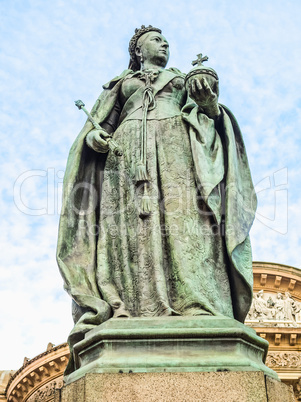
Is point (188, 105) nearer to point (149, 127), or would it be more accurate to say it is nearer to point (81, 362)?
point (149, 127)

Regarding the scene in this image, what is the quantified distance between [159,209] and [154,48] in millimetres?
2165

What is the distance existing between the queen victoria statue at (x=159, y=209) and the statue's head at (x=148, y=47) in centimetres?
35

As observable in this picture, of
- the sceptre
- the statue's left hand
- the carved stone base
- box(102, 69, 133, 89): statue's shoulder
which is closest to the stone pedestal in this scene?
the carved stone base

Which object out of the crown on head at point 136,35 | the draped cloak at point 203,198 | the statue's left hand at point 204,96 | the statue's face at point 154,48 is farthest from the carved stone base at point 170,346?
the crown on head at point 136,35

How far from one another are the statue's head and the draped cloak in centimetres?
38

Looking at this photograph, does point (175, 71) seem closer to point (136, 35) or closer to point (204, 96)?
point (136, 35)

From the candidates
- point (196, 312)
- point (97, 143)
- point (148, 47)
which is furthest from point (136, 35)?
point (196, 312)

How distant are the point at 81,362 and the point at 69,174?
1.96 meters

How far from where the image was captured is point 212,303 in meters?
5.97

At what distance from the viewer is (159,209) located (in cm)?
642

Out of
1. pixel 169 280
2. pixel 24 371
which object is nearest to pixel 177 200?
pixel 169 280

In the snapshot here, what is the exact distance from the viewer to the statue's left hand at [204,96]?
6707 mm

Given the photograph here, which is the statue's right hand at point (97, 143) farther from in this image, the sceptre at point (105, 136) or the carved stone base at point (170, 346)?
the carved stone base at point (170, 346)

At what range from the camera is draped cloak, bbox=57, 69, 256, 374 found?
6.23 m
